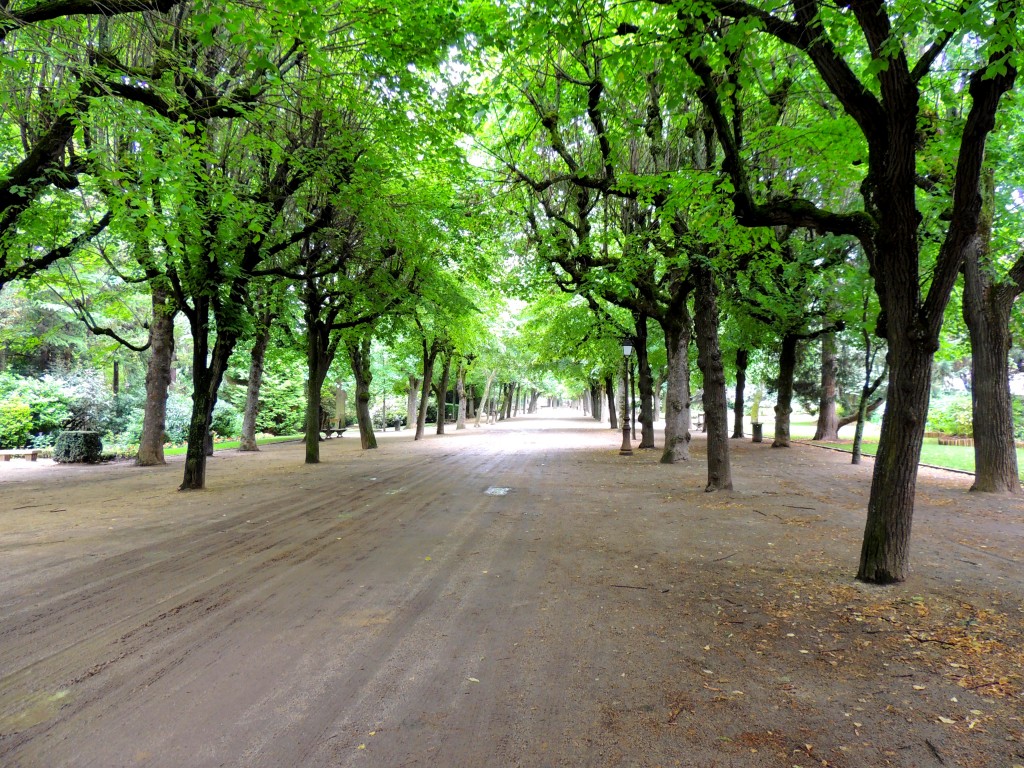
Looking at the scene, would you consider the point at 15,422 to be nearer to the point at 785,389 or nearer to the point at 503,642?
the point at 503,642

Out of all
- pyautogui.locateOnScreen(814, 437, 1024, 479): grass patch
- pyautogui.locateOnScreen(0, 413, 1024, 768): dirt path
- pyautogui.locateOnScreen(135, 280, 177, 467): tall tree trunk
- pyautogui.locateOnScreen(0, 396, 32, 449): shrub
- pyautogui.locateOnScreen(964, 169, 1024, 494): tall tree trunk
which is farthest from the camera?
pyautogui.locateOnScreen(0, 396, 32, 449): shrub

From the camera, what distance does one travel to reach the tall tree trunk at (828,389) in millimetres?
19306

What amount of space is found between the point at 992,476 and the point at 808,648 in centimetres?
892

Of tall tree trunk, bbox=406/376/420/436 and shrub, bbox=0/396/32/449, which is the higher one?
tall tree trunk, bbox=406/376/420/436

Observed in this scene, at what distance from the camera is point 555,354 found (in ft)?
79.8

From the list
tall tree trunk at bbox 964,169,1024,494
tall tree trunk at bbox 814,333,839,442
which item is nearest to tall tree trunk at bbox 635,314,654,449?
tall tree trunk at bbox 814,333,839,442

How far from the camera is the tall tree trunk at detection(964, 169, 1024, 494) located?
9023mm

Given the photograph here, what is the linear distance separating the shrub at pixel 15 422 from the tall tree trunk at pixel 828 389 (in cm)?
2878

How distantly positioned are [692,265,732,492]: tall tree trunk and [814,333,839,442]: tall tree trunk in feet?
37.2

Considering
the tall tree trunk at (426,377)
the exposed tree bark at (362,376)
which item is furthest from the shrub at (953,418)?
the exposed tree bark at (362,376)

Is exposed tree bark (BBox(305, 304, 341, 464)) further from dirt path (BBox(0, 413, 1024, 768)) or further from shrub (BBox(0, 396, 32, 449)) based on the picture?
shrub (BBox(0, 396, 32, 449))

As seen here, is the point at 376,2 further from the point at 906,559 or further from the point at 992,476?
the point at 992,476

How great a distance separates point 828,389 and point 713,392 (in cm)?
1410

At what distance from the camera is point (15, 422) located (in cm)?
1756
